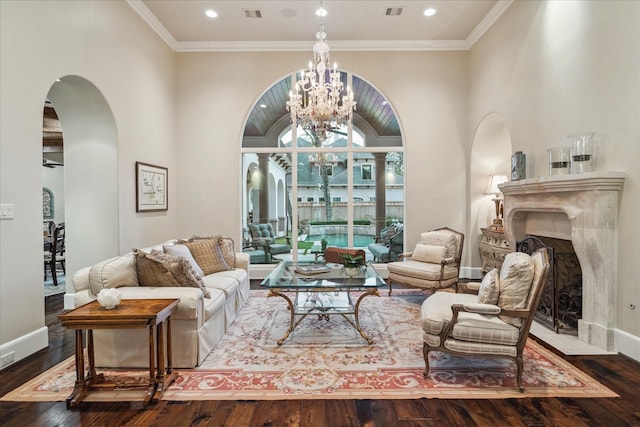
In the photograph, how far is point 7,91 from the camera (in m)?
2.91

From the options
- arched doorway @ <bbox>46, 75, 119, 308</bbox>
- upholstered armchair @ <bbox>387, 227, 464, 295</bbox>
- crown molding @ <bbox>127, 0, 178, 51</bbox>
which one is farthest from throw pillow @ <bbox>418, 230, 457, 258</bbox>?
crown molding @ <bbox>127, 0, 178, 51</bbox>

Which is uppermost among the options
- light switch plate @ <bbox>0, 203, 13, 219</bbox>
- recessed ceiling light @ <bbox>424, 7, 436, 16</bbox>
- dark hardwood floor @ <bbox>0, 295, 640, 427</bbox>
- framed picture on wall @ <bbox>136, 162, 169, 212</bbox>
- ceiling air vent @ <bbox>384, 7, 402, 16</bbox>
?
ceiling air vent @ <bbox>384, 7, 402, 16</bbox>

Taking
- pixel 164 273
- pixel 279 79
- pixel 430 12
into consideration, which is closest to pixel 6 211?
pixel 164 273

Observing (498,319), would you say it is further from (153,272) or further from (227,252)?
(227,252)

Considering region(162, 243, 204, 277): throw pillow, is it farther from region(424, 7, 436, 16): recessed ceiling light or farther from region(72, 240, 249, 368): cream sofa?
region(424, 7, 436, 16): recessed ceiling light

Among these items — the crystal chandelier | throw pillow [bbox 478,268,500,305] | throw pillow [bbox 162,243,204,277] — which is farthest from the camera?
the crystal chandelier

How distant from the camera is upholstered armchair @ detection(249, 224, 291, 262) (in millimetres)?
6484

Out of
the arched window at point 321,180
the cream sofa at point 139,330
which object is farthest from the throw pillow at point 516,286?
the arched window at point 321,180

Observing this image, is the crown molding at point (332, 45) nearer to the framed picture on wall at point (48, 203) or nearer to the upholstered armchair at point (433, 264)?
the upholstered armchair at point (433, 264)

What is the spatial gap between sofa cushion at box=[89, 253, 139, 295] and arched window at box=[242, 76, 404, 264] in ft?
10.8

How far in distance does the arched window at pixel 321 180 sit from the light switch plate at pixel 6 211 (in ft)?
12.1

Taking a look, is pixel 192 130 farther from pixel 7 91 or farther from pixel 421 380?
pixel 421 380

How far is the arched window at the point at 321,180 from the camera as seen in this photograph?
21.2 ft

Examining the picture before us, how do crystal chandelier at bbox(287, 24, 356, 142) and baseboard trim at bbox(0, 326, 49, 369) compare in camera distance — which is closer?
baseboard trim at bbox(0, 326, 49, 369)
